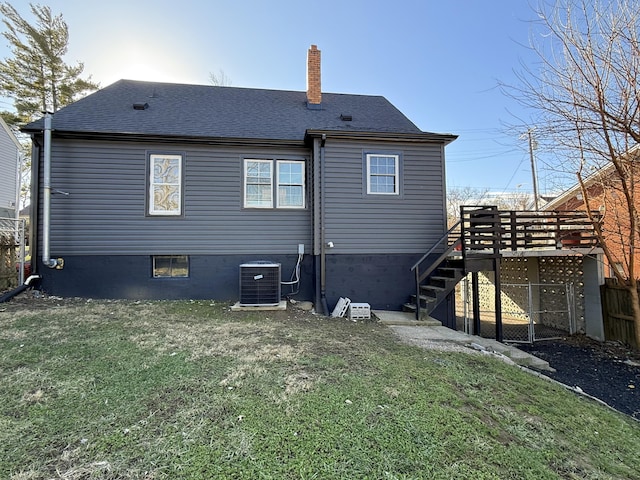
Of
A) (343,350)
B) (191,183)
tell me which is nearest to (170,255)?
(191,183)

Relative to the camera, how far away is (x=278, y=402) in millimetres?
2506

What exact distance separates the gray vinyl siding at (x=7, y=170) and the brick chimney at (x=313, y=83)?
37.3 ft

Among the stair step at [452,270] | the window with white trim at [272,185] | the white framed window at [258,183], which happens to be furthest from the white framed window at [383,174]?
the white framed window at [258,183]

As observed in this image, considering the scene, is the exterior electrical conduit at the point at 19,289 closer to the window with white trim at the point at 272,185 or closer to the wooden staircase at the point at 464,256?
the window with white trim at the point at 272,185

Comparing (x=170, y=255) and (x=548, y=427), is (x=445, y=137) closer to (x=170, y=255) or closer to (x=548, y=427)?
(x=548, y=427)

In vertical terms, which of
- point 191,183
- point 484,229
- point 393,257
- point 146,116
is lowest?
point 393,257

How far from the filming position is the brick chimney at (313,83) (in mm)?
9089

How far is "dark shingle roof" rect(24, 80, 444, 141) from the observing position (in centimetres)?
713

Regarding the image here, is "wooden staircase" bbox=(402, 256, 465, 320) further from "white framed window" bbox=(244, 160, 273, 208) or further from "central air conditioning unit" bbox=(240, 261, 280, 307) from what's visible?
"white framed window" bbox=(244, 160, 273, 208)

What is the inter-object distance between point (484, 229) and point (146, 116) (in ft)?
28.2

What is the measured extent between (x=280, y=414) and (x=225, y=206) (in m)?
5.64

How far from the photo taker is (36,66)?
50.3ft

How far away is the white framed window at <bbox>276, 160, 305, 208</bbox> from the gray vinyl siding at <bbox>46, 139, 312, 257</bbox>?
0.20 meters

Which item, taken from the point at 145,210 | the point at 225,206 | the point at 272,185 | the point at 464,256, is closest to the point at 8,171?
the point at 145,210
